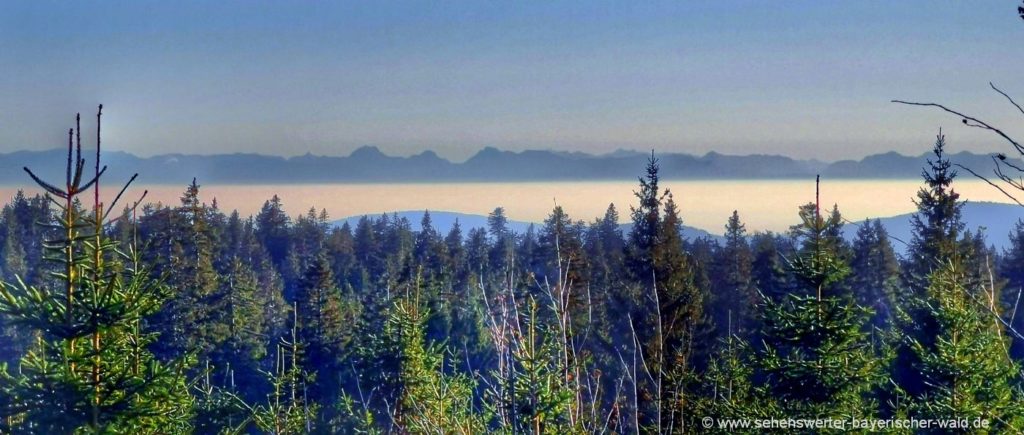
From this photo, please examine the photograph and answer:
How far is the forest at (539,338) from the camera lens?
255 inches

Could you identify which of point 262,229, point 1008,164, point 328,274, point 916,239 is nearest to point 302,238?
point 262,229

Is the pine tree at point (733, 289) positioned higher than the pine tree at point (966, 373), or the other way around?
the pine tree at point (966, 373)

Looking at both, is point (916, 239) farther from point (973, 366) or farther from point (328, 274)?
point (328, 274)

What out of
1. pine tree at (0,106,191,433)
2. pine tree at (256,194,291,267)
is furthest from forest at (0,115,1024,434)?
pine tree at (256,194,291,267)

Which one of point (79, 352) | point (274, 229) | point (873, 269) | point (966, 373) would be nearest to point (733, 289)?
point (873, 269)

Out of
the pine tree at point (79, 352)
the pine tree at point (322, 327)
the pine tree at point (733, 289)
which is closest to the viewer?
the pine tree at point (79, 352)

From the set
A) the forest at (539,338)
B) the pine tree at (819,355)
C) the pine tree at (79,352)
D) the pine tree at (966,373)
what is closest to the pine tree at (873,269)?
the forest at (539,338)

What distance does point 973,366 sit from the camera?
38.6 feet

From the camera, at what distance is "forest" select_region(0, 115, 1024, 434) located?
21.3 ft

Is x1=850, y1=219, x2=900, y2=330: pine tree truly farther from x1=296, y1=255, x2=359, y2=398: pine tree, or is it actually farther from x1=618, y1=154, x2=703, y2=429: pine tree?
x1=296, y1=255, x2=359, y2=398: pine tree

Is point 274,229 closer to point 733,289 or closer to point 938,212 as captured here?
point 733,289

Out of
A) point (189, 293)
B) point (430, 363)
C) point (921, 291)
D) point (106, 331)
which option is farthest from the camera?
point (189, 293)

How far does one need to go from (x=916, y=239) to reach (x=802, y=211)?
52.6 feet

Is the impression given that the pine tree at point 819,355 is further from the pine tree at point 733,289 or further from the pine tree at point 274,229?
the pine tree at point 274,229
